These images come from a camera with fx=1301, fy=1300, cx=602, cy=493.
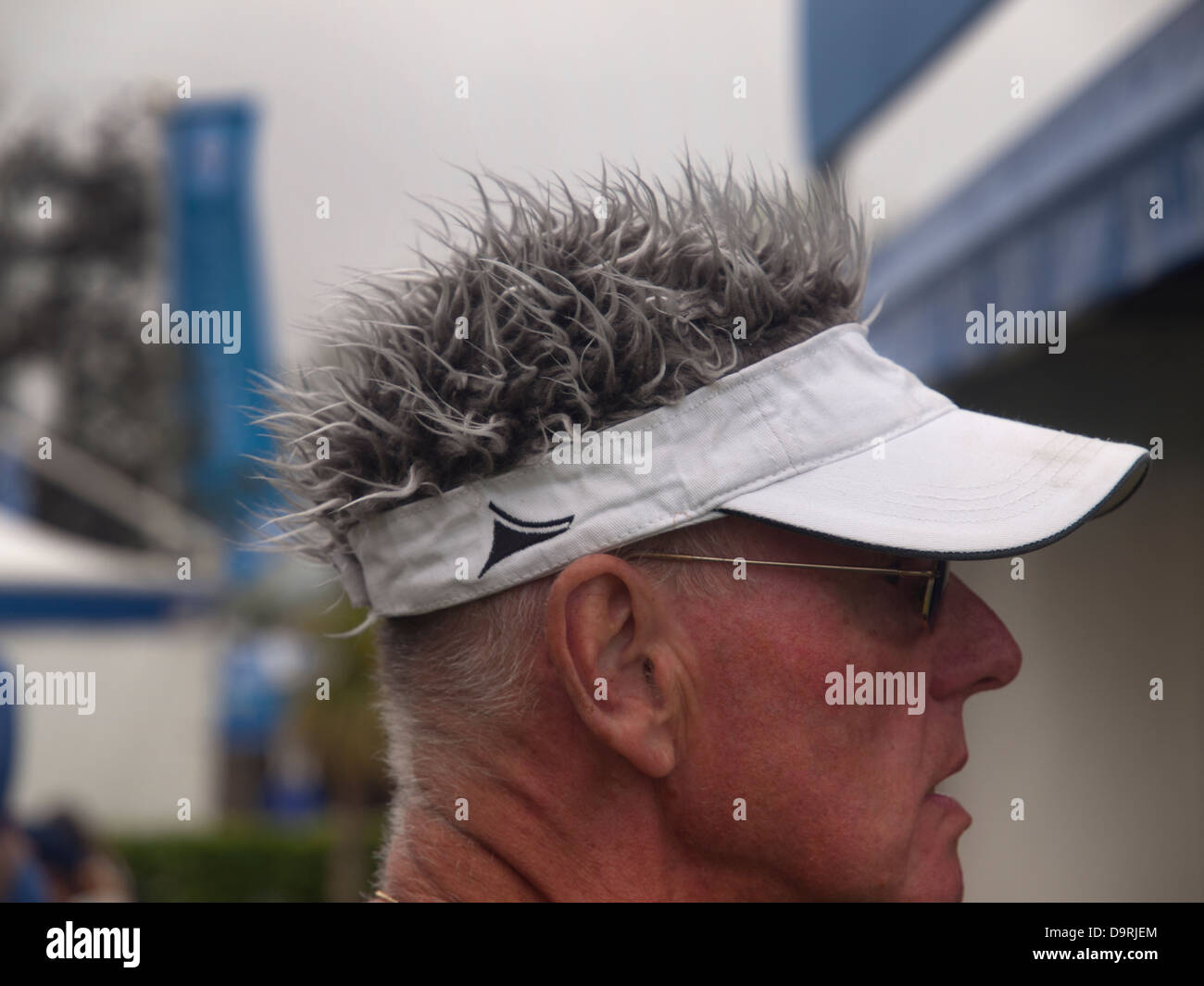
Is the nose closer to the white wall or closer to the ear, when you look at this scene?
the ear

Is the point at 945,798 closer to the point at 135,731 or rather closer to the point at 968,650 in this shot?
the point at 968,650

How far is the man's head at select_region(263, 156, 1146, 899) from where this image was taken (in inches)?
52.7

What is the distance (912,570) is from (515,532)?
17.0 inches

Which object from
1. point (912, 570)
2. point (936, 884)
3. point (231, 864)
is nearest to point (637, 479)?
point (912, 570)

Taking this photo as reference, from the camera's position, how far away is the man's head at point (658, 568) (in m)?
1.34

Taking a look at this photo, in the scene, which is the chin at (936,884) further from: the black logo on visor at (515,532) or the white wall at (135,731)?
the white wall at (135,731)

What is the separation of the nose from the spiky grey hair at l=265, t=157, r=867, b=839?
0.31 metres

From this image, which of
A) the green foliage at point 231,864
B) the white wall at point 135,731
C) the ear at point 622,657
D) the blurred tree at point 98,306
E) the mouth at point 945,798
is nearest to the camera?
the ear at point 622,657

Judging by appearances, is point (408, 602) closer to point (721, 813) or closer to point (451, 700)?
point (451, 700)

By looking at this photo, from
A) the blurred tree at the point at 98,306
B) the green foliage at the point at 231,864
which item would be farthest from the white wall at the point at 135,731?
the blurred tree at the point at 98,306

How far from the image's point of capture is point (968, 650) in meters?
1.47

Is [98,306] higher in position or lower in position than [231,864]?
higher

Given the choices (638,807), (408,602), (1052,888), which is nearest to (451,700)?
(408,602)

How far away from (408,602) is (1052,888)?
15.4 ft
